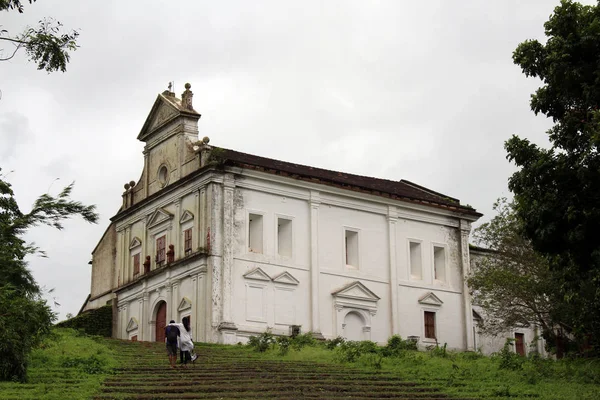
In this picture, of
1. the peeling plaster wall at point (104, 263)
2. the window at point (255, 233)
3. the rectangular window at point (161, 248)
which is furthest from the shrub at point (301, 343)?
the peeling plaster wall at point (104, 263)

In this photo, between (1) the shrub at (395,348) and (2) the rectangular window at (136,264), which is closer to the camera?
(1) the shrub at (395,348)

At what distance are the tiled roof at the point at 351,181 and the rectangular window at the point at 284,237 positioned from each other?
1939 millimetres

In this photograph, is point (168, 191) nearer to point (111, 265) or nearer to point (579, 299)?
point (111, 265)

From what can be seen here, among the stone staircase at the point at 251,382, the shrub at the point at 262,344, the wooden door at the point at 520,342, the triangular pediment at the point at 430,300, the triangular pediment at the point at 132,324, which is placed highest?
the triangular pediment at the point at 430,300

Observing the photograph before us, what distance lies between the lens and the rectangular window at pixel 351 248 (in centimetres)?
4522

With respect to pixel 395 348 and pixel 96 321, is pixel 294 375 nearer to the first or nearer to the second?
pixel 395 348

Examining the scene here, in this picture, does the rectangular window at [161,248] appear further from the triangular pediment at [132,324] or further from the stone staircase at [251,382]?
the stone staircase at [251,382]

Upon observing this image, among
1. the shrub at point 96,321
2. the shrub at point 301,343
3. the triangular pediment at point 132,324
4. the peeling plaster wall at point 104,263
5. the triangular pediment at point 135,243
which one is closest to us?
the shrub at point 301,343

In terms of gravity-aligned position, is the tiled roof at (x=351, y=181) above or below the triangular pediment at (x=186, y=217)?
above

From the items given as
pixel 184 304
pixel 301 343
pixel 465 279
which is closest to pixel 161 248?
pixel 184 304

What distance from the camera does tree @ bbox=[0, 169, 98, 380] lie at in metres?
20.6

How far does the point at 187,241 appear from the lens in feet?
141

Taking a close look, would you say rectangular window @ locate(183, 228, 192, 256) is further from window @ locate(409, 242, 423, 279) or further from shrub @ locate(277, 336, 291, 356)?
shrub @ locate(277, 336, 291, 356)

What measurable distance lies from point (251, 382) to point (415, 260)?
2407 centimetres
